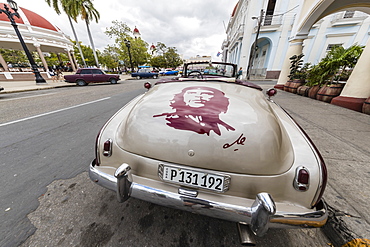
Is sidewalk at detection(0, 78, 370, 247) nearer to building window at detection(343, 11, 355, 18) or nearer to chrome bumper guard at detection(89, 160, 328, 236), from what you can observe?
chrome bumper guard at detection(89, 160, 328, 236)

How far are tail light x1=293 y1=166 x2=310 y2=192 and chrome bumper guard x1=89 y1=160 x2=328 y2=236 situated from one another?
0.58 ft

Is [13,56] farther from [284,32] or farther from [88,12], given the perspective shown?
[284,32]

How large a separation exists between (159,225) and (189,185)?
61 centimetres

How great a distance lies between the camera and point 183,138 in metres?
1.11

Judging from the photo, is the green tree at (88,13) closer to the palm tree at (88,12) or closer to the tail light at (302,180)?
the palm tree at (88,12)

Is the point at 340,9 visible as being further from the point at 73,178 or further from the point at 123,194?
the point at 73,178

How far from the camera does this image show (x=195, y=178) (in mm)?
1105

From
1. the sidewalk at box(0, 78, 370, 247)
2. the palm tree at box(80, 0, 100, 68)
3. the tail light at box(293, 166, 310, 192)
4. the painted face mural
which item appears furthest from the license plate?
the palm tree at box(80, 0, 100, 68)

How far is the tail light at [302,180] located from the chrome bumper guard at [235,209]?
0.18 m

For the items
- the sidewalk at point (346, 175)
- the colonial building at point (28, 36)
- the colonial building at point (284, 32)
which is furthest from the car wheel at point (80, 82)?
the colonial building at point (284, 32)

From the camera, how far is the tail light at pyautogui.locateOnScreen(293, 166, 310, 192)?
1.00 metres

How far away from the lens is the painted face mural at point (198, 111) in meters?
1.12

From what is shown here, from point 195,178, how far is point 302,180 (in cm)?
80

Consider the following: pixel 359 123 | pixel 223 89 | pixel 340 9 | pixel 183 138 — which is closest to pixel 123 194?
pixel 183 138
